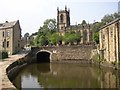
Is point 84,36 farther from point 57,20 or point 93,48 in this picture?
point 93,48

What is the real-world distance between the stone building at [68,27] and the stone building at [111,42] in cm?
3485

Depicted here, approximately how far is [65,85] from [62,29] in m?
66.4

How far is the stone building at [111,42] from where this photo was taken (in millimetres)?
36656

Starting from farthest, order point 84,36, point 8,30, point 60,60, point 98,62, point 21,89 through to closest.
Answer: point 84,36 → point 60,60 → point 8,30 → point 98,62 → point 21,89

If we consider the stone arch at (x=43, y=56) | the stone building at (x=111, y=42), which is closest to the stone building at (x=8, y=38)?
the stone arch at (x=43, y=56)

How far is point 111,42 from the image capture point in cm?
4025

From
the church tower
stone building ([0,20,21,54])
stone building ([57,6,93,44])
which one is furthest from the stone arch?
the church tower

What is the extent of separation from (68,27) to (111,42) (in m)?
49.0

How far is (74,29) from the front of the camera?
283 ft

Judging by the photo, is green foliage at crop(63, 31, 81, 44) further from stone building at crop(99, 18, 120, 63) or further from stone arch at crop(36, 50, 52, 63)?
stone building at crop(99, 18, 120, 63)

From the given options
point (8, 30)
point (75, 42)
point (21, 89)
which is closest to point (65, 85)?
point (21, 89)

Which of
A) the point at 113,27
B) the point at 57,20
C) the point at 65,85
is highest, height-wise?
the point at 57,20

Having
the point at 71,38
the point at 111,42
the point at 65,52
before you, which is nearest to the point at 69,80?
the point at 111,42

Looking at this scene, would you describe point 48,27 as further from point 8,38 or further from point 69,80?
point 69,80
